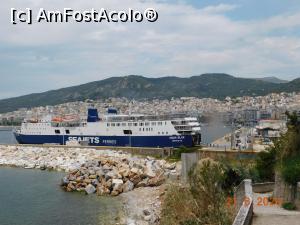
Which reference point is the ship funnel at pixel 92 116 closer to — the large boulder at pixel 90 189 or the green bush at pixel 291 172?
the large boulder at pixel 90 189

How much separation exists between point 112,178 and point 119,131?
19810 mm

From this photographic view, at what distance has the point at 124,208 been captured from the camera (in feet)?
63.7

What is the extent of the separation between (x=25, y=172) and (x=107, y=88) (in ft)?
447

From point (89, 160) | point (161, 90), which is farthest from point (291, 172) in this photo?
point (161, 90)

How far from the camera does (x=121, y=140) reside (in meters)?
43.6

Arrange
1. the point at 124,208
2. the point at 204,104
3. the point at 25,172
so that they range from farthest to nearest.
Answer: the point at 204,104, the point at 25,172, the point at 124,208

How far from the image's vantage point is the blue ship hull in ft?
131

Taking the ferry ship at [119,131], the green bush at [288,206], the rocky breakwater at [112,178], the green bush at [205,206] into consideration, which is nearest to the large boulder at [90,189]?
the rocky breakwater at [112,178]

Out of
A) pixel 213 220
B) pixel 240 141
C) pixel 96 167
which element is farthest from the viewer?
pixel 240 141

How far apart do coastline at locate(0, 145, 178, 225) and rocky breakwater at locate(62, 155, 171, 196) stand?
461 mm

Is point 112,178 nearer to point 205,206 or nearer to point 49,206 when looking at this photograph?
point 49,206

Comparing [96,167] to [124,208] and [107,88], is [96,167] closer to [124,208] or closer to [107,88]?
[124,208]

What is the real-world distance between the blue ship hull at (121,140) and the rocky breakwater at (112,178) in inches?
521

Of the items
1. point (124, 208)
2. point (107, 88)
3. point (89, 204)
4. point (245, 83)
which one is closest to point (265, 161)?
point (124, 208)
